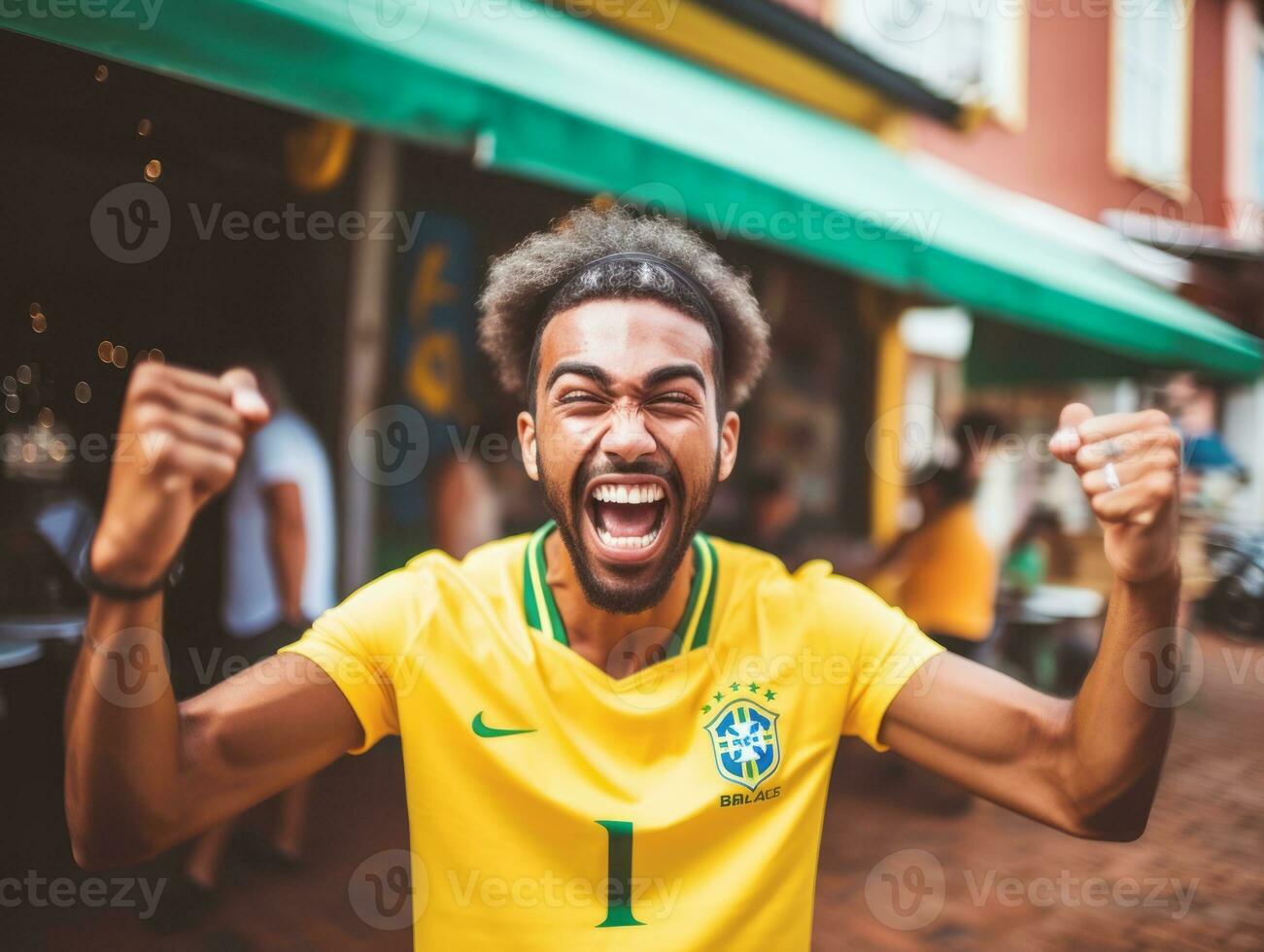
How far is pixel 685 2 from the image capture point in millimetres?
5035

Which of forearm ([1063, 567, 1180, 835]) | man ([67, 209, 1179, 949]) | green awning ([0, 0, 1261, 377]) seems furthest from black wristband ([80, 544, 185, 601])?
green awning ([0, 0, 1261, 377])

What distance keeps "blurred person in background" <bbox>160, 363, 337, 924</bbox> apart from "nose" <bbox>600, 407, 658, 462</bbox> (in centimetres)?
205

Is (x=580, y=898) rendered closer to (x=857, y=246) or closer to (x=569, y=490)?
(x=569, y=490)

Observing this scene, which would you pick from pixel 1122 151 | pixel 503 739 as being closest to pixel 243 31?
pixel 503 739

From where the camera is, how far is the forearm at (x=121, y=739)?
1031 mm

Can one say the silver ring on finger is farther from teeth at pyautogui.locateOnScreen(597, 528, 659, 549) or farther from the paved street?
the paved street

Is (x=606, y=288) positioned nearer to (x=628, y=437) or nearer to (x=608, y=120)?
(x=628, y=437)

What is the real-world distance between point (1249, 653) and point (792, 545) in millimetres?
5619

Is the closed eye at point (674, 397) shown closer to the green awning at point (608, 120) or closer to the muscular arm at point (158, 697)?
the muscular arm at point (158, 697)

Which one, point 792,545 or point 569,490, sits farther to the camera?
point 792,545

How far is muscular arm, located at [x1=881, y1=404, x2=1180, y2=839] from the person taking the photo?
47.0 inches

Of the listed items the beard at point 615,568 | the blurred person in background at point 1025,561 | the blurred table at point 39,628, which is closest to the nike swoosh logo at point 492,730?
the beard at point 615,568

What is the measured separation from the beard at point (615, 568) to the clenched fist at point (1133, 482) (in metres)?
0.67

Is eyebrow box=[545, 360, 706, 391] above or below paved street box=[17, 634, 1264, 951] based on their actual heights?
above
